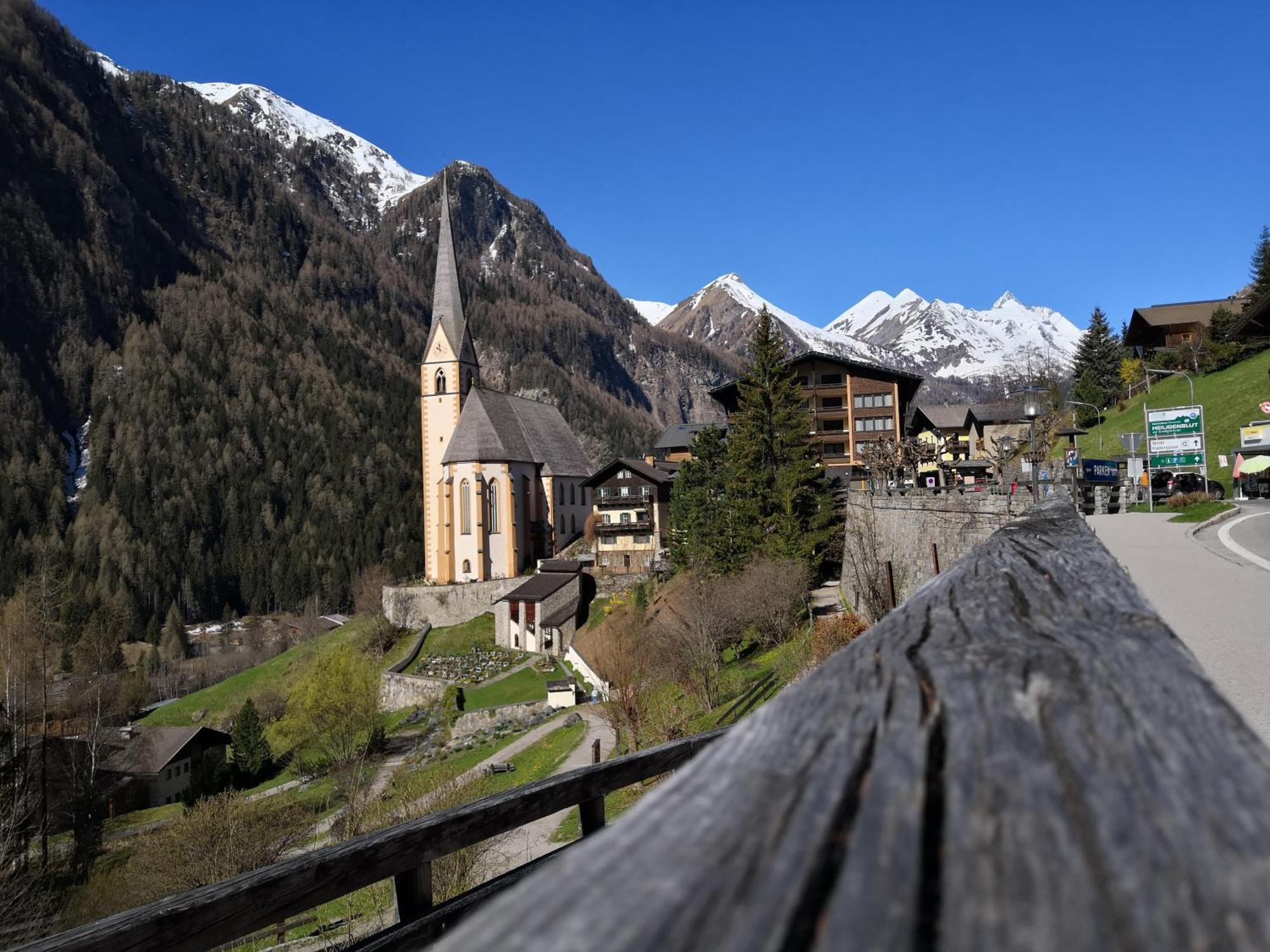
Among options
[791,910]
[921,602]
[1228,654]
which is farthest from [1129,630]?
[1228,654]

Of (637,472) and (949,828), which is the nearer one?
(949,828)

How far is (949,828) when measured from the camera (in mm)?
664

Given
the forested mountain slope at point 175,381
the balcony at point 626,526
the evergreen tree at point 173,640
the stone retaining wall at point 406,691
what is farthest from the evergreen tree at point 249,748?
the forested mountain slope at point 175,381

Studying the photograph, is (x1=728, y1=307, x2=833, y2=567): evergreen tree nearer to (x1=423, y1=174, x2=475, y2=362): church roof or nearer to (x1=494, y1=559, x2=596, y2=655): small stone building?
(x1=494, y1=559, x2=596, y2=655): small stone building

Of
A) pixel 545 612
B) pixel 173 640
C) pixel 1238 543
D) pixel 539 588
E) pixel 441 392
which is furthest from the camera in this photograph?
pixel 173 640

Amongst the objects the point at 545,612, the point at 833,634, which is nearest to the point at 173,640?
the point at 545,612

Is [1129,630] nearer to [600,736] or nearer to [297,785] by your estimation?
[600,736]

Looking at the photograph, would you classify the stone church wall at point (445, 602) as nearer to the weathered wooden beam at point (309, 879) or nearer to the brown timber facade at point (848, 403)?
the brown timber facade at point (848, 403)

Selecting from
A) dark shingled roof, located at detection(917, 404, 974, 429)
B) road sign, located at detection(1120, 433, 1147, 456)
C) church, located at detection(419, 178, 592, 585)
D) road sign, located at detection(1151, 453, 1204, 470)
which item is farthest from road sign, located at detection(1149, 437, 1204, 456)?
dark shingled roof, located at detection(917, 404, 974, 429)

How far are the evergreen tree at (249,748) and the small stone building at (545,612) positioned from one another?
606 inches

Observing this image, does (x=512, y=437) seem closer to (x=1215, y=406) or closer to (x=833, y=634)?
(x=833, y=634)

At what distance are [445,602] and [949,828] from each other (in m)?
61.5

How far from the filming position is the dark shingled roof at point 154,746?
4216cm

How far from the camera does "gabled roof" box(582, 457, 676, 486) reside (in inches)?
2346
